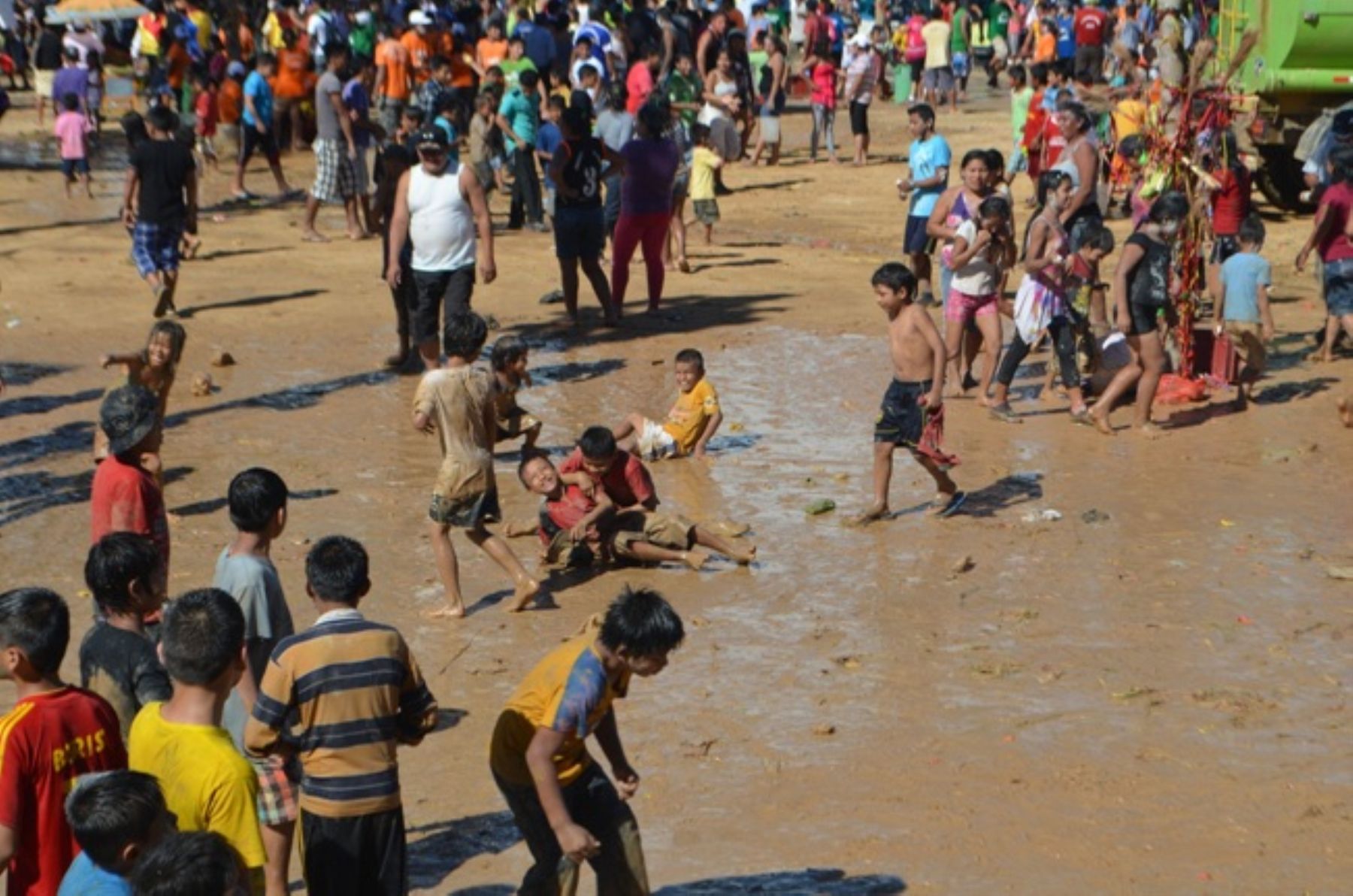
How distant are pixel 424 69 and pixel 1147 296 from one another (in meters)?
14.7

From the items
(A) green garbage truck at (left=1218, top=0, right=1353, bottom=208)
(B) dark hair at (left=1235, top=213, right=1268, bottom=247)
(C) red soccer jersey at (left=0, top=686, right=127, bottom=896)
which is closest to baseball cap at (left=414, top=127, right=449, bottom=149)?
(B) dark hair at (left=1235, top=213, right=1268, bottom=247)

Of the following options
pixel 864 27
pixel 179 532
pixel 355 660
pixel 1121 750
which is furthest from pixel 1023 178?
pixel 355 660

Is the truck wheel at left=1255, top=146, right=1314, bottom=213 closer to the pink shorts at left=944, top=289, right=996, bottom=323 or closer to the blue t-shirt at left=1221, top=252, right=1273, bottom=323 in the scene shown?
the blue t-shirt at left=1221, top=252, right=1273, bottom=323

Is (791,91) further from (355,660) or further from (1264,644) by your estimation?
(355,660)

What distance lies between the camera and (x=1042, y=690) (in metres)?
8.05

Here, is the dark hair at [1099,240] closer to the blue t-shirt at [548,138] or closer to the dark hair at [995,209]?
the dark hair at [995,209]

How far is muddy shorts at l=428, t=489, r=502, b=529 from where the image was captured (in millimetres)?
9008

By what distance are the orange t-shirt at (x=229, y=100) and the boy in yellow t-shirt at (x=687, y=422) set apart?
511 inches

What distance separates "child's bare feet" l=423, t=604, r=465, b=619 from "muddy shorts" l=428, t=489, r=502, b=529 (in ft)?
1.25

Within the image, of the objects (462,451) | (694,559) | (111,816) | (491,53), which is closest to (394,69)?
(491,53)

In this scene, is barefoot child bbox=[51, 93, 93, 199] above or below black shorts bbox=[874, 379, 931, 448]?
above

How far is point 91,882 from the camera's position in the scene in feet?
14.0

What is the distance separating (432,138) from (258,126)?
27.6 ft

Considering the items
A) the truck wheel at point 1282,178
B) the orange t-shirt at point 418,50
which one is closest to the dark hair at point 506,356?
the truck wheel at point 1282,178
